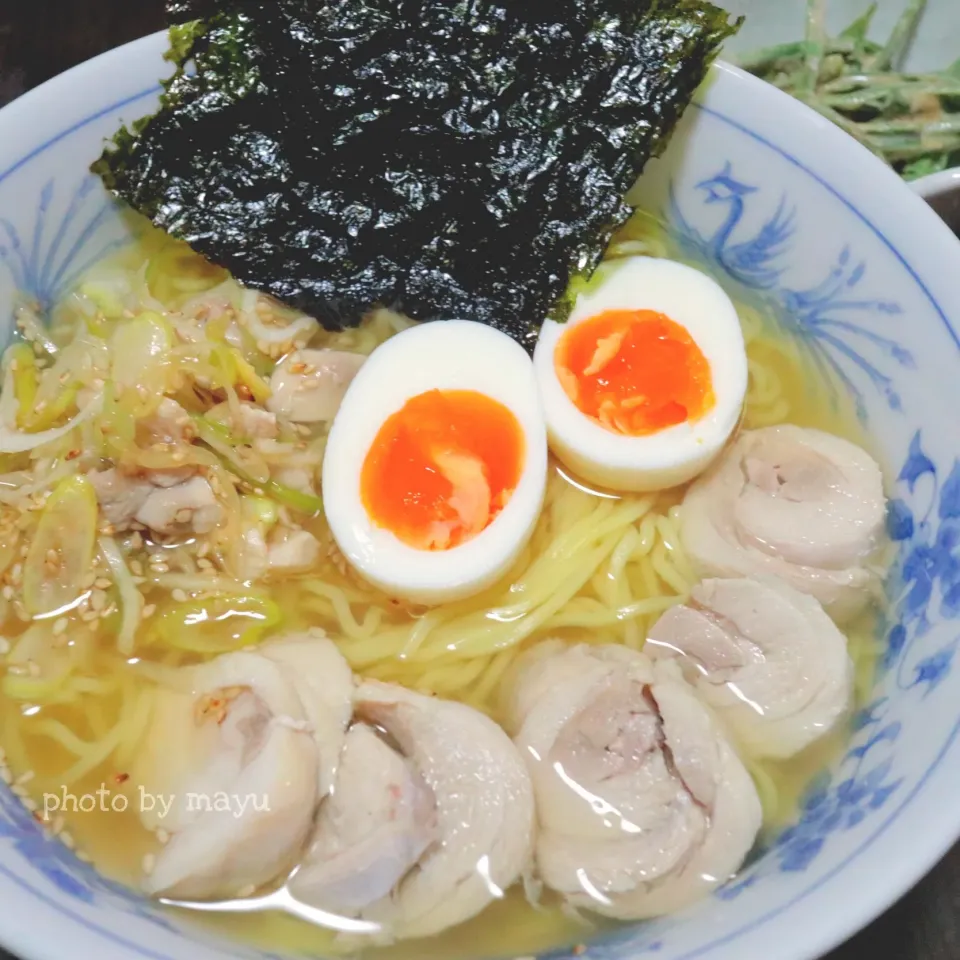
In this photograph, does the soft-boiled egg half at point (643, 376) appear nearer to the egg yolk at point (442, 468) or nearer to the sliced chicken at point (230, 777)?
the egg yolk at point (442, 468)

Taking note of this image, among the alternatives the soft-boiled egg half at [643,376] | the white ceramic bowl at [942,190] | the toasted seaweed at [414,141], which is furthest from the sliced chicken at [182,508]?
the white ceramic bowl at [942,190]

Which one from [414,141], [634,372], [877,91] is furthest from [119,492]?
[877,91]

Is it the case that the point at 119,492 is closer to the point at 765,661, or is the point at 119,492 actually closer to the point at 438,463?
the point at 438,463

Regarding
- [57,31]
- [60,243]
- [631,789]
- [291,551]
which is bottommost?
[631,789]

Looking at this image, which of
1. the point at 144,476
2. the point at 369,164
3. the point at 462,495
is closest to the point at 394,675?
the point at 462,495

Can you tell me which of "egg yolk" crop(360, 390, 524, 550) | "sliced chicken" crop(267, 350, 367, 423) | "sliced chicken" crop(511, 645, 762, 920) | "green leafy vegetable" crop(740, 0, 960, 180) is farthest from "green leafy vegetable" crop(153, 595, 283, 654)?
"green leafy vegetable" crop(740, 0, 960, 180)

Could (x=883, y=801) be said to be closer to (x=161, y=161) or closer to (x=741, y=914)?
(x=741, y=914)
